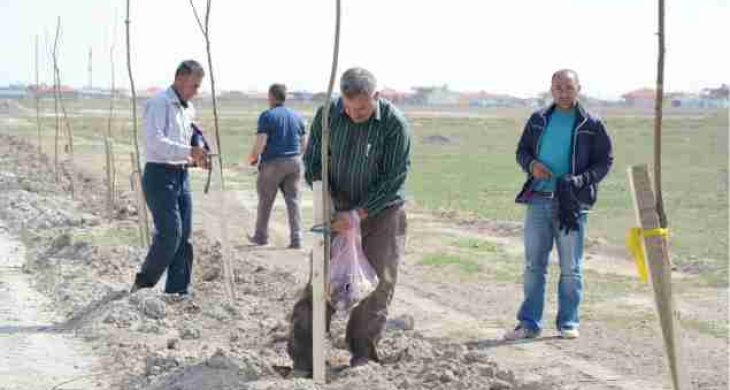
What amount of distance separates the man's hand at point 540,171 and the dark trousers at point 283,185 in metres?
5.57

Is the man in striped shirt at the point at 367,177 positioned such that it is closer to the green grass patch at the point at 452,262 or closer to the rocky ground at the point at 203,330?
the rocky ground at the point at 203,330

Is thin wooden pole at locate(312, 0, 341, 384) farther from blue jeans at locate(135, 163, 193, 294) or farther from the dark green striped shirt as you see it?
blue jeans at locate(135, 163, 193, 294)

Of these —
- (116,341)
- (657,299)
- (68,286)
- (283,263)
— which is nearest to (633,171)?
(657,299)

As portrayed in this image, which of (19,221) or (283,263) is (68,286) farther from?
(19,221)

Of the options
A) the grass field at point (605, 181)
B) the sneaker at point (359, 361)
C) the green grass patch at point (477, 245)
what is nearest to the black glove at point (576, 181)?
the sneaker at point (359, 361)

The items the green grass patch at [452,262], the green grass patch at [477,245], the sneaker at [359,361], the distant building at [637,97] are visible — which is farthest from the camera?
the distant building at [637,97]

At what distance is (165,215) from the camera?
344 inches

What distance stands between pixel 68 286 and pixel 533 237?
443cm

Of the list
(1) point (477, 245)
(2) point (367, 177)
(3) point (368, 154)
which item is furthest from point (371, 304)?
(1) point (477, 245)

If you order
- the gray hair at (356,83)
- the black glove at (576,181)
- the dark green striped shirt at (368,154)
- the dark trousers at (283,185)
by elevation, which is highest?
the gray hair at (356,83)

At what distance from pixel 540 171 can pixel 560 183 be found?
0.16m

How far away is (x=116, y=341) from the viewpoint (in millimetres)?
8172

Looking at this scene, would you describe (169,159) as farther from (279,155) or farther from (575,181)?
(279,155)

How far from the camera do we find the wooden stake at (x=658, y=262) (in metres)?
5.23
